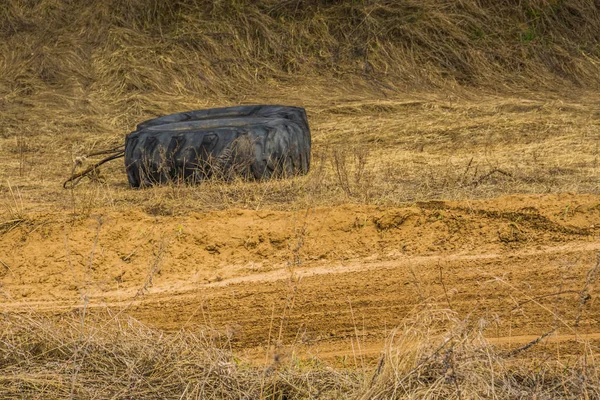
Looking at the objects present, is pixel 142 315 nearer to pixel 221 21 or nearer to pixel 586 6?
pixel 221 21

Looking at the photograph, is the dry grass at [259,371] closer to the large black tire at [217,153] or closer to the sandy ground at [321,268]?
the sandy ground at [321,268]

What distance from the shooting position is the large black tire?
7.81 meters

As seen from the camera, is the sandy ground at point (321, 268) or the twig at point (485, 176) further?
the twig at point (485, 176)

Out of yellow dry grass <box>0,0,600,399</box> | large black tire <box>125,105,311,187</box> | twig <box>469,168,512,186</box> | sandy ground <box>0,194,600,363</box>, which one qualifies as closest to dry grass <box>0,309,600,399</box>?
yellow dry grass <box>0,0,600,399</box>

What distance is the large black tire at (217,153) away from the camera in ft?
25.6

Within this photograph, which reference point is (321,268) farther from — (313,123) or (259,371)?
(313,123)

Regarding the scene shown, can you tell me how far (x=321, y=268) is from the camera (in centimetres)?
537

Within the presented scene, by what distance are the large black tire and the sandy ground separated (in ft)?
4.75

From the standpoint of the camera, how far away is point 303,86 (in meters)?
13.1

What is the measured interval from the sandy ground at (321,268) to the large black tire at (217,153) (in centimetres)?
145

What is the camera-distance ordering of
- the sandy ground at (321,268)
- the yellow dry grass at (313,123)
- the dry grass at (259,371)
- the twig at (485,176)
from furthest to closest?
the twig at (485,176)
the sandy ground at (321,268)
the yellow dry grass at (313,123)
the dry grass at (259,371)

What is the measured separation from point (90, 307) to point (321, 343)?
1.42 metres

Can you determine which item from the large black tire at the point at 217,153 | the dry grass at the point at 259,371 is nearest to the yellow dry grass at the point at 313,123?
the dry grass at the point at 259,371

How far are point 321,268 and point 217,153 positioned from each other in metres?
2.80
